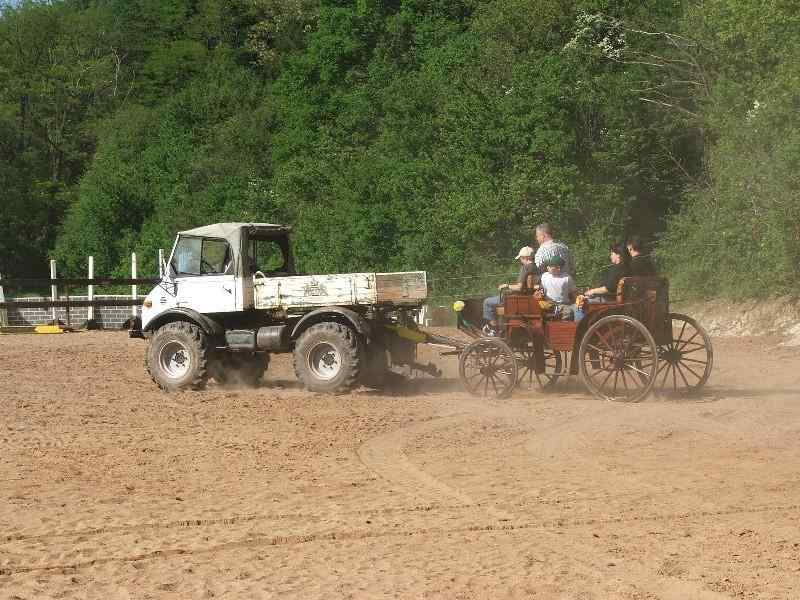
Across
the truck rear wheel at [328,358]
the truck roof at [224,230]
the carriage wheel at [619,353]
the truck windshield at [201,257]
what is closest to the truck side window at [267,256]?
the truck roof at [224,230]

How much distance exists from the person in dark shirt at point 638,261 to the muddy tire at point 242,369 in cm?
540

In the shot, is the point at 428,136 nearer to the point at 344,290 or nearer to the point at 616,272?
the point at 344,290

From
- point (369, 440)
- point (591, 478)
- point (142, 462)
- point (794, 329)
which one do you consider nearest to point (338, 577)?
point (591, 478)

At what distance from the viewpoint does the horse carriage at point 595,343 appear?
50.0 ft

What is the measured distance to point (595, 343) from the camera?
15.5 meters

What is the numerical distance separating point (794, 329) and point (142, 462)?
16.9 metres

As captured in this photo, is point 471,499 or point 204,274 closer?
point 471,499

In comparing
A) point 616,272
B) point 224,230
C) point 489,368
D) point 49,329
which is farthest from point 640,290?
point 49,329

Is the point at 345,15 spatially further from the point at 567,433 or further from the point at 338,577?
the point at 338,577

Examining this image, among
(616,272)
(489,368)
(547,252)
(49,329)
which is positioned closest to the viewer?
(616,272)

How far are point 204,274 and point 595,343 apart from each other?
5.46 m

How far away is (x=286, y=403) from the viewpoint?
53.0 feet

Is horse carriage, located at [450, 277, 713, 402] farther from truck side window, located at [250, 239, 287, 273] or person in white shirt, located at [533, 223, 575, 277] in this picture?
truck side window, located at [250, 239, 287, 273]

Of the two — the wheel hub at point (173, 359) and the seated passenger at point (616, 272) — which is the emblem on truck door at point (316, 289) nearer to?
the wheel hub at point (173, 359)
